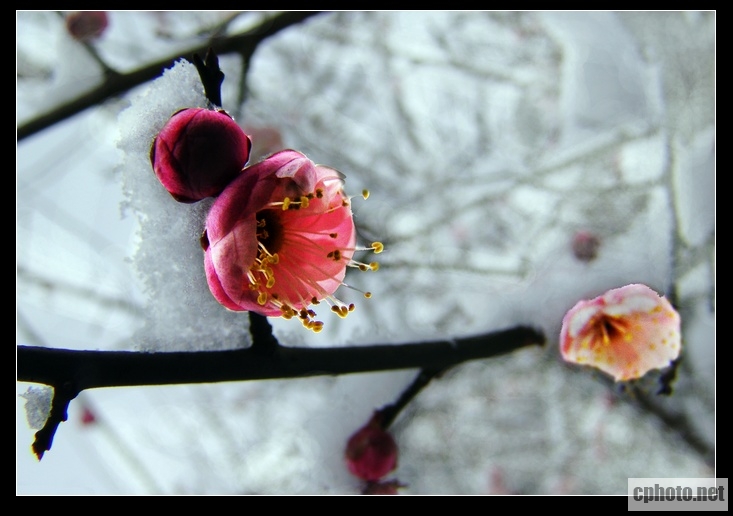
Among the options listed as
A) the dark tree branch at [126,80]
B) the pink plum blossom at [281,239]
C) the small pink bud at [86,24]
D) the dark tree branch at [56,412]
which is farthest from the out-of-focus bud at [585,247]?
the small pink bud at [86,24]

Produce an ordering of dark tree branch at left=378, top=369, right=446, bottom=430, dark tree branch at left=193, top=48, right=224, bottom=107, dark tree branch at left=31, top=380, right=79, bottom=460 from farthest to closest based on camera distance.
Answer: dark tree branch at left=378, top=369, right=446, bottom=430
dark tree branch at left=193, top=48, right=224, bottom=107
dark tree branch at left=31, top=380, right=79, bottom=460

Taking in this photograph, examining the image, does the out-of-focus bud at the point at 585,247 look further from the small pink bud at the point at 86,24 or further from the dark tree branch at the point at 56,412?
the small pink bud at the point at 86,24

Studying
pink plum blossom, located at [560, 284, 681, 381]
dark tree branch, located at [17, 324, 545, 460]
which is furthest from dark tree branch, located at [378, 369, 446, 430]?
pink plum blossom, located at [560, 284, 681, 381]

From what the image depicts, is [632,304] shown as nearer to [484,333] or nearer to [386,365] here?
[484,333]

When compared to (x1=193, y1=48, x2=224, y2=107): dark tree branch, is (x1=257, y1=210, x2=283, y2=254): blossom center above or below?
below

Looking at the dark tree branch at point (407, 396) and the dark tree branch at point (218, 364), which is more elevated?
the dark tree branch at point (218, 364)

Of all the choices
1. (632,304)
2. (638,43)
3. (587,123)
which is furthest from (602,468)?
(632,304)

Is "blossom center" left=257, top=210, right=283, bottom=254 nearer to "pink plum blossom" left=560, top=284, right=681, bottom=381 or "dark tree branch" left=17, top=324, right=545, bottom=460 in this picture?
"dark tree branch" left=17, top=324, right=545, bottom=460
